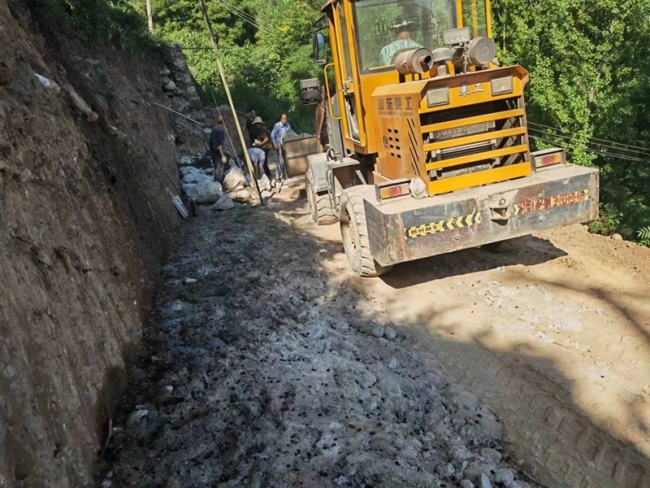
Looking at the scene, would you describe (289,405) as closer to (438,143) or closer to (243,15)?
(438,143)

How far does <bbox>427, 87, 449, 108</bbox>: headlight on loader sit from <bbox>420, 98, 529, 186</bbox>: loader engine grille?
176 mm

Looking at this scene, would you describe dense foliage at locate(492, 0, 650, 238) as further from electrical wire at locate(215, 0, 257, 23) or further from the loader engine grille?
electrical wire at locate(215, 0, 257, 23)

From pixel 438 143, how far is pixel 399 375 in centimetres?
220

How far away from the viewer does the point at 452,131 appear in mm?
5191

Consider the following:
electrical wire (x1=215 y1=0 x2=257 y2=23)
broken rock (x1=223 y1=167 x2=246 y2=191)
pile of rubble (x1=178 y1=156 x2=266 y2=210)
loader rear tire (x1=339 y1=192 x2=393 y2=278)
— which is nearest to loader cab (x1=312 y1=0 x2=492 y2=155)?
loader rear tire (x1=339 y1=192 x2=393 y2=278)

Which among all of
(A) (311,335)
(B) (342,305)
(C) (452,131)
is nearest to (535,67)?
(C) (452,131)

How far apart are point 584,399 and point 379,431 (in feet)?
5.05

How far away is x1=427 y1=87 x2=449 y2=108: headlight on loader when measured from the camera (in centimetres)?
488

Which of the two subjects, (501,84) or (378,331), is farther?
(501,84)

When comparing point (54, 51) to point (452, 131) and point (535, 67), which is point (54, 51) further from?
point (535, 67)

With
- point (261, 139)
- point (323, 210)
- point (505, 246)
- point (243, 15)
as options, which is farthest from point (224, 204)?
point (243, 15)

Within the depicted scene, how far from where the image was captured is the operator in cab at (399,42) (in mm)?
5773

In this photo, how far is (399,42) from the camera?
5777 mm

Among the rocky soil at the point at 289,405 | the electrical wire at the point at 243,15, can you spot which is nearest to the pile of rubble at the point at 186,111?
the rocky soil at the point at 289,405
